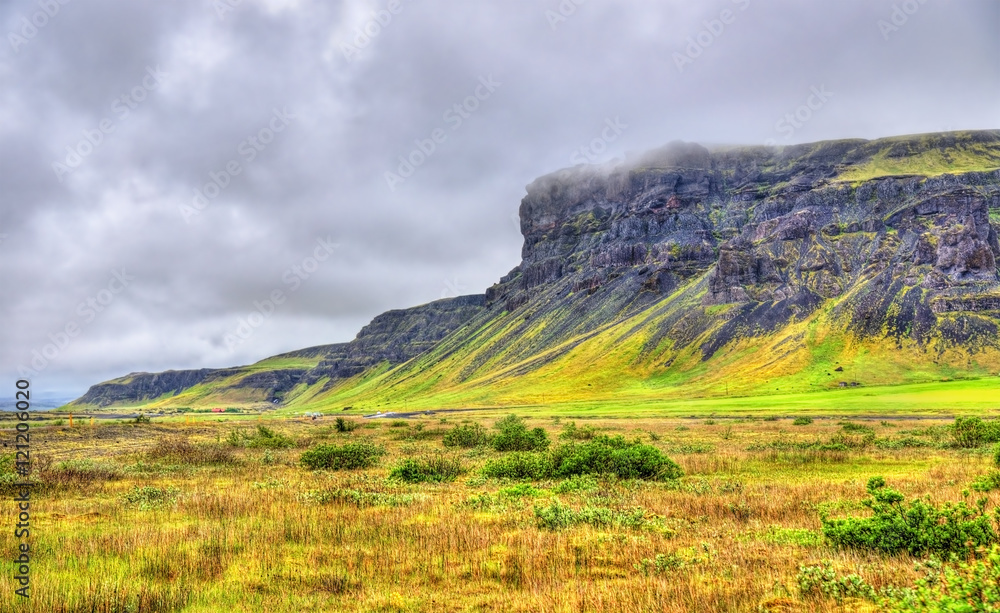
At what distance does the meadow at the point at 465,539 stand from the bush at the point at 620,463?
3.8 inches

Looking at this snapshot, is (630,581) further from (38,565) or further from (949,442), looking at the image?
(949,442)

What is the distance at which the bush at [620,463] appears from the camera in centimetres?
1961

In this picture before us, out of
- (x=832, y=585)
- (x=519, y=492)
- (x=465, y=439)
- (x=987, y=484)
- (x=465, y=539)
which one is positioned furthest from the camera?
(x=465, y=439)

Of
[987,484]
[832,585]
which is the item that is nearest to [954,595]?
[832,585]

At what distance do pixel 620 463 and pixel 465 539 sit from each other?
1080 centimetres

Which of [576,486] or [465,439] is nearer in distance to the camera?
[576,486]

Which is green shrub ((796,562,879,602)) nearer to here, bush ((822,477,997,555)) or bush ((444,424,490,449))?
bush ((822,477,997,555))

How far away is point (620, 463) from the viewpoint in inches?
788

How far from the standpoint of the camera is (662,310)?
181500 millimetres

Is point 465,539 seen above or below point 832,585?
below

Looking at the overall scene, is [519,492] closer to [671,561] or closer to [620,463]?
[620,463]

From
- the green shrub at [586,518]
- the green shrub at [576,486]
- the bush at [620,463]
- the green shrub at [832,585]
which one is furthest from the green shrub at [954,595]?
the bush at [620,463]

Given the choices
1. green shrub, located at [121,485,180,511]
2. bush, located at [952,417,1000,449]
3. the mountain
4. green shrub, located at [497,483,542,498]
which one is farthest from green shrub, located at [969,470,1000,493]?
the mountain

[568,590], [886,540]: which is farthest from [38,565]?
[886,540]
